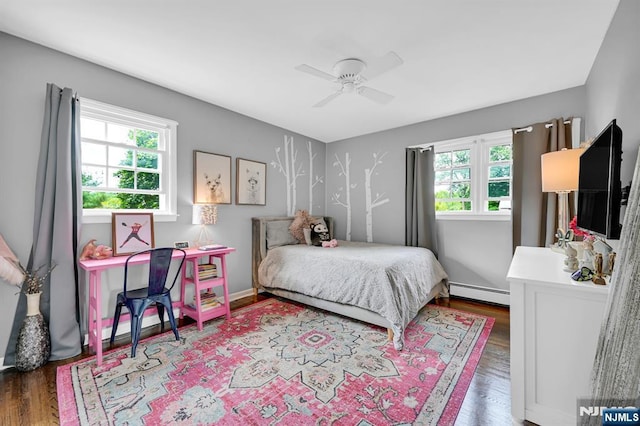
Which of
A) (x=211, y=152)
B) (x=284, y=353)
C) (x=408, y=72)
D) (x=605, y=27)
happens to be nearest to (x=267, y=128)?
(x=211, y=152)

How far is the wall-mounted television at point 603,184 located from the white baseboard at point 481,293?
6.58 ft


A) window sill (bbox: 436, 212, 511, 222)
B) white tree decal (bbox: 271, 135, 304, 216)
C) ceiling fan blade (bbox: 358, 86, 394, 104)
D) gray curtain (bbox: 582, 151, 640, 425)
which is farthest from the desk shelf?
window sill (bbox: 436, 212, 511, 222)

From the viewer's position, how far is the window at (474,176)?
3.31 meters

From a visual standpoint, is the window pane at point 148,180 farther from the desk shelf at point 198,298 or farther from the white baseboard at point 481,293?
the white baseboard at point 481,293

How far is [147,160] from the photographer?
2881mm

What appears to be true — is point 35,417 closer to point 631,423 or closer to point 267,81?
point 631,423

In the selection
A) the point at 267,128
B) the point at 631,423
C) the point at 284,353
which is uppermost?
the point at 267,128

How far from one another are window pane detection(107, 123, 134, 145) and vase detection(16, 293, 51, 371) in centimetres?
152

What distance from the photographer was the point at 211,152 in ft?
10.8

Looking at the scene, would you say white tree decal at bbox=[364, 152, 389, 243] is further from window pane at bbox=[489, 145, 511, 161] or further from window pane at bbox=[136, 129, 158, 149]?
window pane at bbox=[136, 129, 158, 149]

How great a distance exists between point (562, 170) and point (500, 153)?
5.43ft

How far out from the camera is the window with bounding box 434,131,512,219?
3307 mm

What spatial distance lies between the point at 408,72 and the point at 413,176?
173 cm

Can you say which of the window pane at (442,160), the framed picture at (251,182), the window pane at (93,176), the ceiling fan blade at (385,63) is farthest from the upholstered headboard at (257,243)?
the window pane at (442,160)
